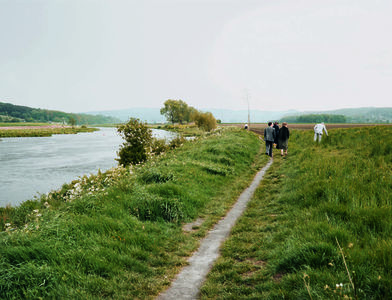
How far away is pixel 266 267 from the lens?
4.58m

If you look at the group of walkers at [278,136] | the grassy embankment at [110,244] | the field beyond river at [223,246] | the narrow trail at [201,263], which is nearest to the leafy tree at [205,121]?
the group of walkers at [278,136]

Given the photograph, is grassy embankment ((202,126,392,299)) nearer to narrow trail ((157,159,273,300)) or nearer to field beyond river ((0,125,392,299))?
field beyond river ((0,125,392,299))

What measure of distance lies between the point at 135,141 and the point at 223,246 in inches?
614

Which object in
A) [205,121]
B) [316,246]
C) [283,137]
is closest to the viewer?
[316,246]

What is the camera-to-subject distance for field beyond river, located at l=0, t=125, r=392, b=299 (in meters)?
3.70

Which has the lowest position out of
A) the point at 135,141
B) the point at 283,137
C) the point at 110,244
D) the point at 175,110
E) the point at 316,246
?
the point at 110,244

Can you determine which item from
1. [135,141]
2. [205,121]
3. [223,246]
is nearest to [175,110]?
[205,121]

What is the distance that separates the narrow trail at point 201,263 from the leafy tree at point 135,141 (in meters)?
13.0

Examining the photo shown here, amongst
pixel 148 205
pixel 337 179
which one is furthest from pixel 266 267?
pixel 337 179

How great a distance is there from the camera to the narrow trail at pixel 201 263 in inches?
164

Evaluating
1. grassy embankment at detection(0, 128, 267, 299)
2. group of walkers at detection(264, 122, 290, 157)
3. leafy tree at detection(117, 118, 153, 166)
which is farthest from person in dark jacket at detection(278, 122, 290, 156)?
leafy tree at detection(117, 118, 153, 166)

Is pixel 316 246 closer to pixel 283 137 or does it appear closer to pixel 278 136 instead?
pixel 283 137

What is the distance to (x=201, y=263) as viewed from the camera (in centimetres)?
514

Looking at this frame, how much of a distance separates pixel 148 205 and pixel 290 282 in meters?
4.63
